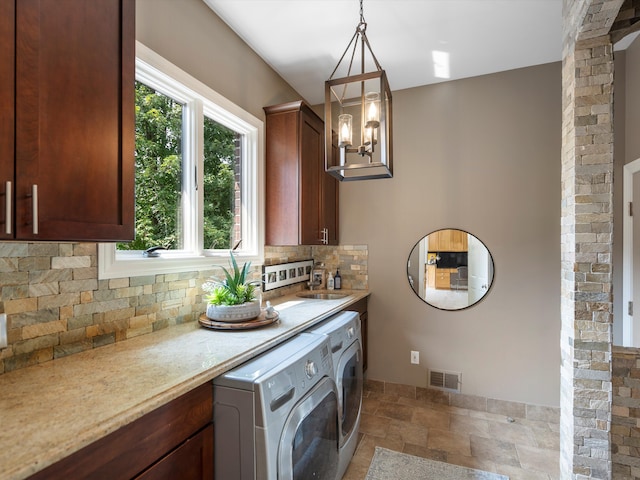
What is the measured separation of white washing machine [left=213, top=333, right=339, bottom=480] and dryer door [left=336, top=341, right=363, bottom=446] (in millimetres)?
372

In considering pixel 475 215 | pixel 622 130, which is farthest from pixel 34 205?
pixel 622 130

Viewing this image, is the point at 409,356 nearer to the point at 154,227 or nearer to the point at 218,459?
the point at 218,459

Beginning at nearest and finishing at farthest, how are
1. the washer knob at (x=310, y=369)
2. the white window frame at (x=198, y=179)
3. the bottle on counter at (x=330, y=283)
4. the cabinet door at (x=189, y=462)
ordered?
the cabinet door at (x=189, y=462) → the washer knob at (x=310, y=369) → the white window frame at (x=198, y=179) → the bottle on counter at (x=330, y=283)

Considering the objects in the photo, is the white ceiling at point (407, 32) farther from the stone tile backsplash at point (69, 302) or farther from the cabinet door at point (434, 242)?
the stone tile backsplash at point (69, 302)

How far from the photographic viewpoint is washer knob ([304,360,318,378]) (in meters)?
1.44

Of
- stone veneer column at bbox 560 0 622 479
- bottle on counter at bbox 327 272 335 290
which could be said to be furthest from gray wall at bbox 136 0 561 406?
stone veneer column at bbox 560 0 622 479

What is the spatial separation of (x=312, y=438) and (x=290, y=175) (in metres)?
1.78

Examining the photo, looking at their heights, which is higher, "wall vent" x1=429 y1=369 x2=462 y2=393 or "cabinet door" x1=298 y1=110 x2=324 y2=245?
"cabinet door" x1=298 y1=110 x2=324 y2=245

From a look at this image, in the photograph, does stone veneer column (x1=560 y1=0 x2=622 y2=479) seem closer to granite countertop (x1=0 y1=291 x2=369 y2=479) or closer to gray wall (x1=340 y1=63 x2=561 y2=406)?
gray wall (x1=340 y1=63 x2=561 y2=406)

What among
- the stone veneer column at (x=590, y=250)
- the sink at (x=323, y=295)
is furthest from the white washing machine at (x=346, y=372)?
the stone veneer column at (x=590, y=250)

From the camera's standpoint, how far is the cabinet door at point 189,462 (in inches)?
38.9

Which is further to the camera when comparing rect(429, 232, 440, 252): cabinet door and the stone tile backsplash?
rect(429, 232, 440, 252): cabinet door

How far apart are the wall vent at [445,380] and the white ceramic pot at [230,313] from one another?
1.96 metres

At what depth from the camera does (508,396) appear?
8.89 ft
